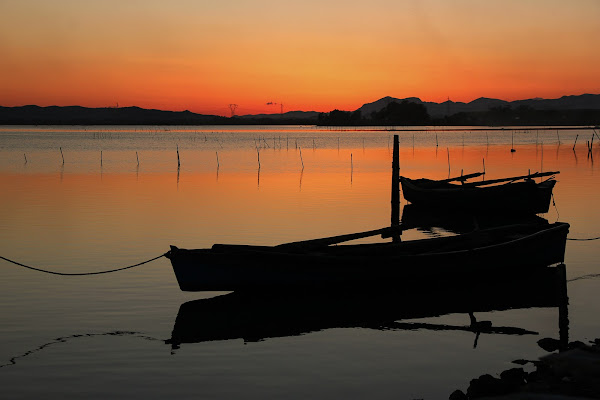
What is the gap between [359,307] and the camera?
1579 centimetres

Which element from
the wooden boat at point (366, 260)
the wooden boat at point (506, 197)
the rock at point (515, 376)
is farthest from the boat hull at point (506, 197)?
the rock at point (515, 376)

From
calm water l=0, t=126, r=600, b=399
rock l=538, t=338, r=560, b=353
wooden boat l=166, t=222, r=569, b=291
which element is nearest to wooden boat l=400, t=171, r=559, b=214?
calm water l=0, t=126, r=600, b=399

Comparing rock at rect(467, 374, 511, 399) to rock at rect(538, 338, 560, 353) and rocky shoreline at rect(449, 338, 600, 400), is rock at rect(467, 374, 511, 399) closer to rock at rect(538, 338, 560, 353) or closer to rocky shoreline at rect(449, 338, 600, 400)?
rocky shoreline at rect(449, 338, 600, 400)

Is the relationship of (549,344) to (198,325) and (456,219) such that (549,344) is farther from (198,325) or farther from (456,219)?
(456,219)

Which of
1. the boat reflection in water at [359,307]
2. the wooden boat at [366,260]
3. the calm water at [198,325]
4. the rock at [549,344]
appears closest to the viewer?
the calm water at [198,325]

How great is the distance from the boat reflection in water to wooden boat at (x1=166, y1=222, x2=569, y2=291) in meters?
0.32

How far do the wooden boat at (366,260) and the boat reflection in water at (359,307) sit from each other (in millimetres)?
317

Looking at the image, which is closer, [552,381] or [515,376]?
[552,381]

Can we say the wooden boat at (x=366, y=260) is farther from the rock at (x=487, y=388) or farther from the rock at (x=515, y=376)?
the rock at (x=487, y=388)

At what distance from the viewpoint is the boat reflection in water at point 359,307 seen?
551 inches

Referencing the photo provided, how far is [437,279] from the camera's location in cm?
1733

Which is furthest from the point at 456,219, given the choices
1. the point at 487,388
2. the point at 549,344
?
the point at 487,388

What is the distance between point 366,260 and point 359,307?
1148mm

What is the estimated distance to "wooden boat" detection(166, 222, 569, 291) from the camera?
15.4 m
